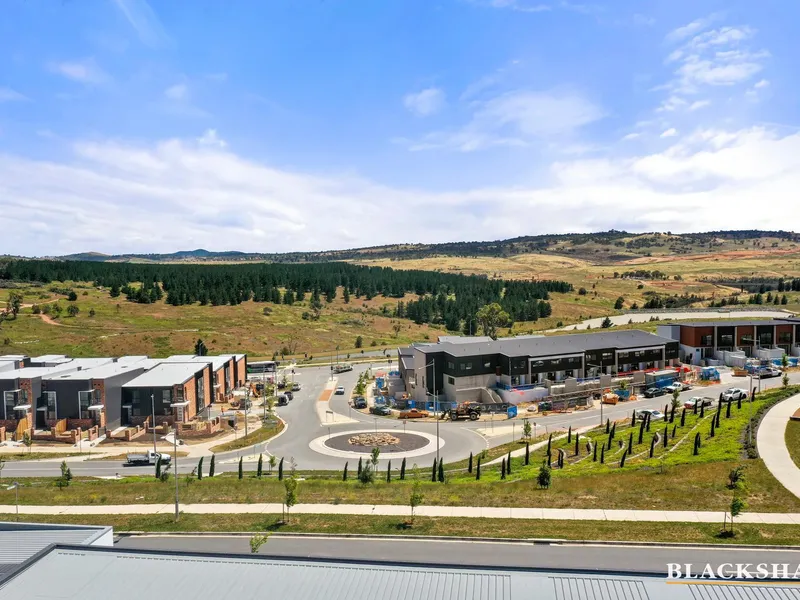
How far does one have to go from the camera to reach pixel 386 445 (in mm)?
60719

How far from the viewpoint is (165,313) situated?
5876 inches

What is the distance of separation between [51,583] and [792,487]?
42.8 metres

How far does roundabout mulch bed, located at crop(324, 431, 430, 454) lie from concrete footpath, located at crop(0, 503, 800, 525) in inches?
810

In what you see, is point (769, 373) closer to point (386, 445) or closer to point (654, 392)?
point (654, 392)

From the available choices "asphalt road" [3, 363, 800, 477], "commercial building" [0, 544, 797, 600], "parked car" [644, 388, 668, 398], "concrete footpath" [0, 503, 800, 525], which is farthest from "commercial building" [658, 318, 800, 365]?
"commercial building" [0, 544, 797, 600]

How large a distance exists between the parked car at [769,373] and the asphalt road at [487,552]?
64768 millimetres

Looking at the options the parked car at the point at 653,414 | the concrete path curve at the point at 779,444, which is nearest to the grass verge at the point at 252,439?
the parked car at the point at 653,414

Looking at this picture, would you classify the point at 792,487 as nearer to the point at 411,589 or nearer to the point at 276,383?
the point at 411,589

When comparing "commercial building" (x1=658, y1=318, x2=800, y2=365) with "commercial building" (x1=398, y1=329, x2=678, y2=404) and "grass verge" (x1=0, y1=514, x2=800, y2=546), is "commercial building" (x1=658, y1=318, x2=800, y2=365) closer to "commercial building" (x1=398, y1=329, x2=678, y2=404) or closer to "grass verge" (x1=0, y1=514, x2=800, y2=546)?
"commercial building" (x1=398, y1=329, x2=678, y2=404)

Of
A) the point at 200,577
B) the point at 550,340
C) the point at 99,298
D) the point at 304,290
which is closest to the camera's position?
the point at 200,577

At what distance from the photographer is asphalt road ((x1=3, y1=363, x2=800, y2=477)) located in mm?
54938

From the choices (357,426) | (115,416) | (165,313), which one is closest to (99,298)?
(165,313)

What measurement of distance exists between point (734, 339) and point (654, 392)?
2859 centimetres

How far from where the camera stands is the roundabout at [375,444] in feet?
192
